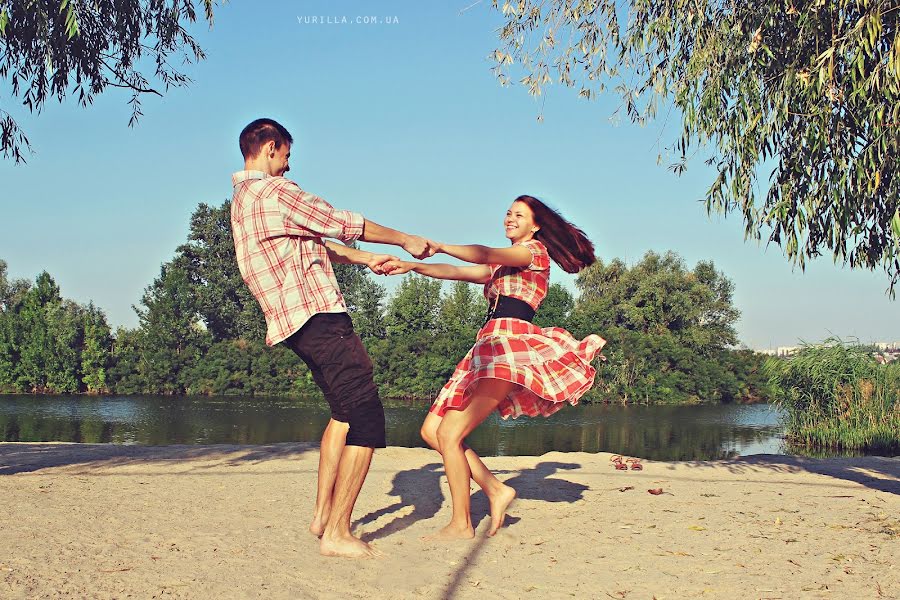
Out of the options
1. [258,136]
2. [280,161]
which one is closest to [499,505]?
[280,161]

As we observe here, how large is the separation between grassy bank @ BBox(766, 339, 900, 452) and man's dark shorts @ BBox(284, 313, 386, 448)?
38.0 ft

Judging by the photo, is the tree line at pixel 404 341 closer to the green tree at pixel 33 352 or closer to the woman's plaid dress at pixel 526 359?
the green tree at pixel 33 352

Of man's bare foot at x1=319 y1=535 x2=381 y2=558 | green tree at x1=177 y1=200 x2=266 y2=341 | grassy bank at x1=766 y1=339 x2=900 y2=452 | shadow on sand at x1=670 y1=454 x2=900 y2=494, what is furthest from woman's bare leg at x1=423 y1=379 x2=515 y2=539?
green tree at x1=177 y1=200 x2=266 y2=341

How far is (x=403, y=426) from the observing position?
830 inches

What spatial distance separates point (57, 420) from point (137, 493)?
17.4m

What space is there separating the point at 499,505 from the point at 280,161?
8.01 feet

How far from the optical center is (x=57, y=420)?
21031 mm

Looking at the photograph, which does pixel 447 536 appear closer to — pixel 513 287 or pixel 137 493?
pixel 513 287

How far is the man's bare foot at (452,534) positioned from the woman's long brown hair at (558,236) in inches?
70.6

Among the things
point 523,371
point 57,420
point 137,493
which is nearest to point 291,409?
point 57,420

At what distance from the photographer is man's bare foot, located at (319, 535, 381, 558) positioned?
4062 millimetres

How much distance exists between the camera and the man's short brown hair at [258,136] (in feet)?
14.1

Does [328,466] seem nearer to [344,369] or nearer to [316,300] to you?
[344,369]

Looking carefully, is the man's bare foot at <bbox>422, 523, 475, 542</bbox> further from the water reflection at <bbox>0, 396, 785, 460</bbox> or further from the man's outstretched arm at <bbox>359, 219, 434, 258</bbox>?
the water reflection at <bbox>0, 396, 785, 460</bbox>
